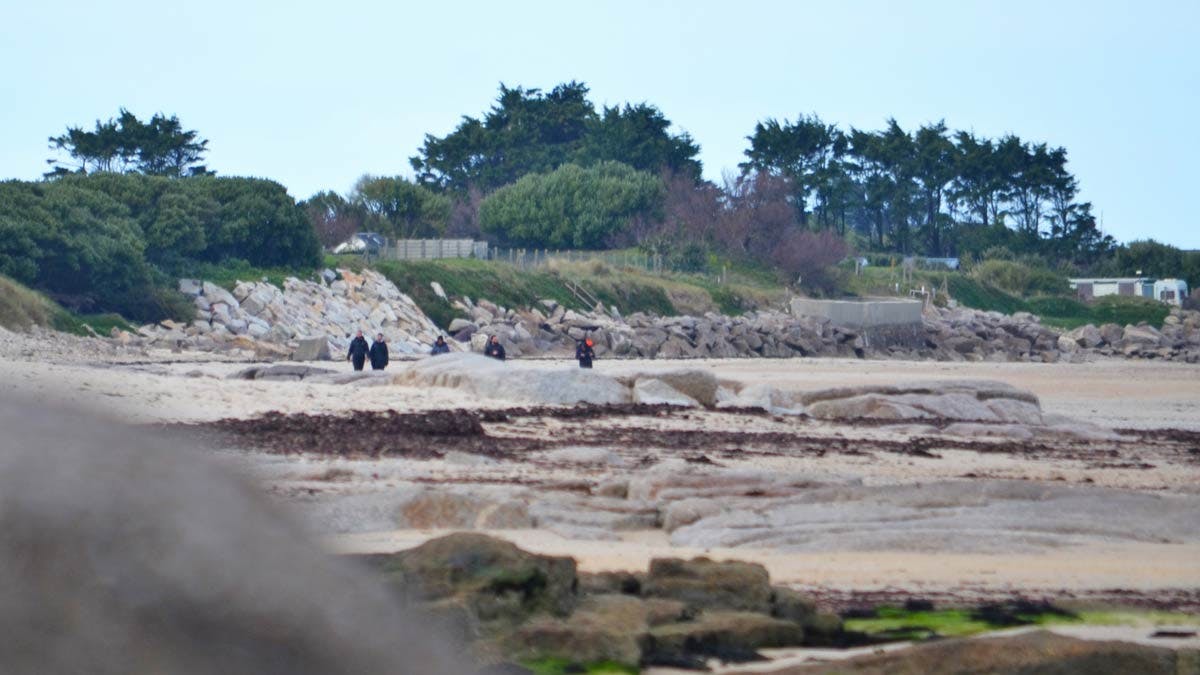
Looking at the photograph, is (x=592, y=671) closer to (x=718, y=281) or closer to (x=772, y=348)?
(x=772, y=348)

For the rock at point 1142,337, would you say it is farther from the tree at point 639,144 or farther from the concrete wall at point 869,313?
the tree at point 639,144

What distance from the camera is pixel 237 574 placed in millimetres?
2037

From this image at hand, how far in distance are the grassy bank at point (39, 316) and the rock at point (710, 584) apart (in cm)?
2975

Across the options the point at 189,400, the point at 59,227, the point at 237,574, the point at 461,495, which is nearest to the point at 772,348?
the point at 59,227

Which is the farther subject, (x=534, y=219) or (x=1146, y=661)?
(x=534, y=219)

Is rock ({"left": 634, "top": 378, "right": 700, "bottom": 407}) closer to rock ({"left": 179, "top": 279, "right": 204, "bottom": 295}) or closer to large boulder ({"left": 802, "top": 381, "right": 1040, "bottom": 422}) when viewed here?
large boulder ({"left": 802, "top": 381, "right": 1040, "bottom": 422})

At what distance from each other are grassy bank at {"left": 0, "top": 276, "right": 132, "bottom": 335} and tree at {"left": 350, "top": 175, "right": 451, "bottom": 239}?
28859mm

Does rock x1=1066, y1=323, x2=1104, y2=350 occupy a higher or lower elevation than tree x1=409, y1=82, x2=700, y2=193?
lower

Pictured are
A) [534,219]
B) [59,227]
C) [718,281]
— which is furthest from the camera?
[534,219]

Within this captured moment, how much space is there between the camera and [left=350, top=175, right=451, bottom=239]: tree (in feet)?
228

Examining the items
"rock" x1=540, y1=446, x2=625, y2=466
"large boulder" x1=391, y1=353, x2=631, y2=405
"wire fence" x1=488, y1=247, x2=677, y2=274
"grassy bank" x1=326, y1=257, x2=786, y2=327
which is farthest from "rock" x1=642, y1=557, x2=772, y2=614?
"wire fence" x1=488, y1=247, x2=677, y2=274

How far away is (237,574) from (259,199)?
167ft

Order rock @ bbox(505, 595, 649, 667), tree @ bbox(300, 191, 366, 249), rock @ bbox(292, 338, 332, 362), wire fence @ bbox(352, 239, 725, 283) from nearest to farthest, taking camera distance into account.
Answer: rock @ bbox(505, 595, 649, 667)
rock @ bbox(292, 338, 332, 362)
wire fence @ bbox(352, 239, 725, 283)
tree @ bbox(300, 191, 366, 249)

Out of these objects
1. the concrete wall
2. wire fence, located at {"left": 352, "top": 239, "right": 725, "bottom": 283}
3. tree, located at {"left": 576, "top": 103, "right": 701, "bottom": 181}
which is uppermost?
tree, located at {"left": 576, "top": 103, "right": 701, "bottom": 181}
